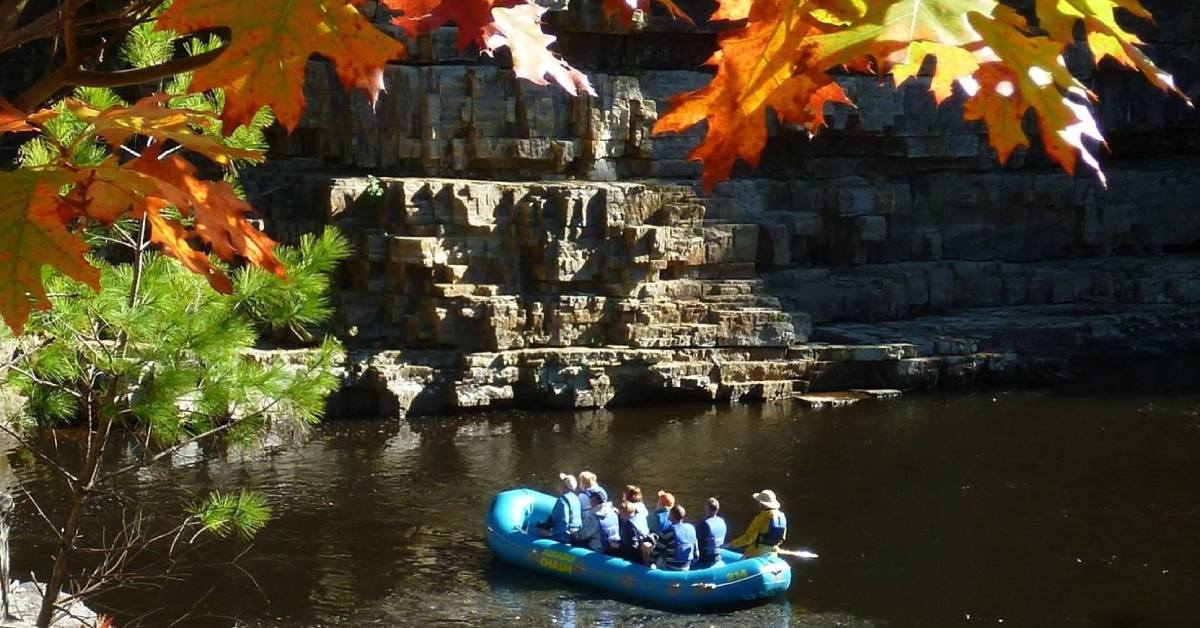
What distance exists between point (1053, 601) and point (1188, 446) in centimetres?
616

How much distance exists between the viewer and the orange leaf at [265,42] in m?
1.89

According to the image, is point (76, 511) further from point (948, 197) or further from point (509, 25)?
point (948, 197)

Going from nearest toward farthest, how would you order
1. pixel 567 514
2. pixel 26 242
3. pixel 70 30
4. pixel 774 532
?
pixel 26 242, pixel 70 30, pixel 774 532, pixel 567 514

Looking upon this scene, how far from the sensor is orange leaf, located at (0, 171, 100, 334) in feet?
6.45

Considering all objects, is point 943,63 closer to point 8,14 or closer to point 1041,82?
point 1041,82

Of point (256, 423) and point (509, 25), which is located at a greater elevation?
point (509, 25)

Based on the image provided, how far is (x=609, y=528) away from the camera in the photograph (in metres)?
11.0

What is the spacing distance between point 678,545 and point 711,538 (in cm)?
27

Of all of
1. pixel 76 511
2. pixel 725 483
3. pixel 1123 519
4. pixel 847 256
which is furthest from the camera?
pixel 847 256

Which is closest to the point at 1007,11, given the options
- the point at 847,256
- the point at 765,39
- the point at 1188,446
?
the point at 765,39

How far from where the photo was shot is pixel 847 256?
2184 cm

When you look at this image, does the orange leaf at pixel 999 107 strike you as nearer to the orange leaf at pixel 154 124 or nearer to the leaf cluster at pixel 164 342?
the orange leaf at pixel 154 124

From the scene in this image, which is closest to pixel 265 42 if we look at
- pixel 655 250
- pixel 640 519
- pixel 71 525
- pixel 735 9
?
pixel 735 9

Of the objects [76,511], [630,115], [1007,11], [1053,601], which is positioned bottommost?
[1053,601]
